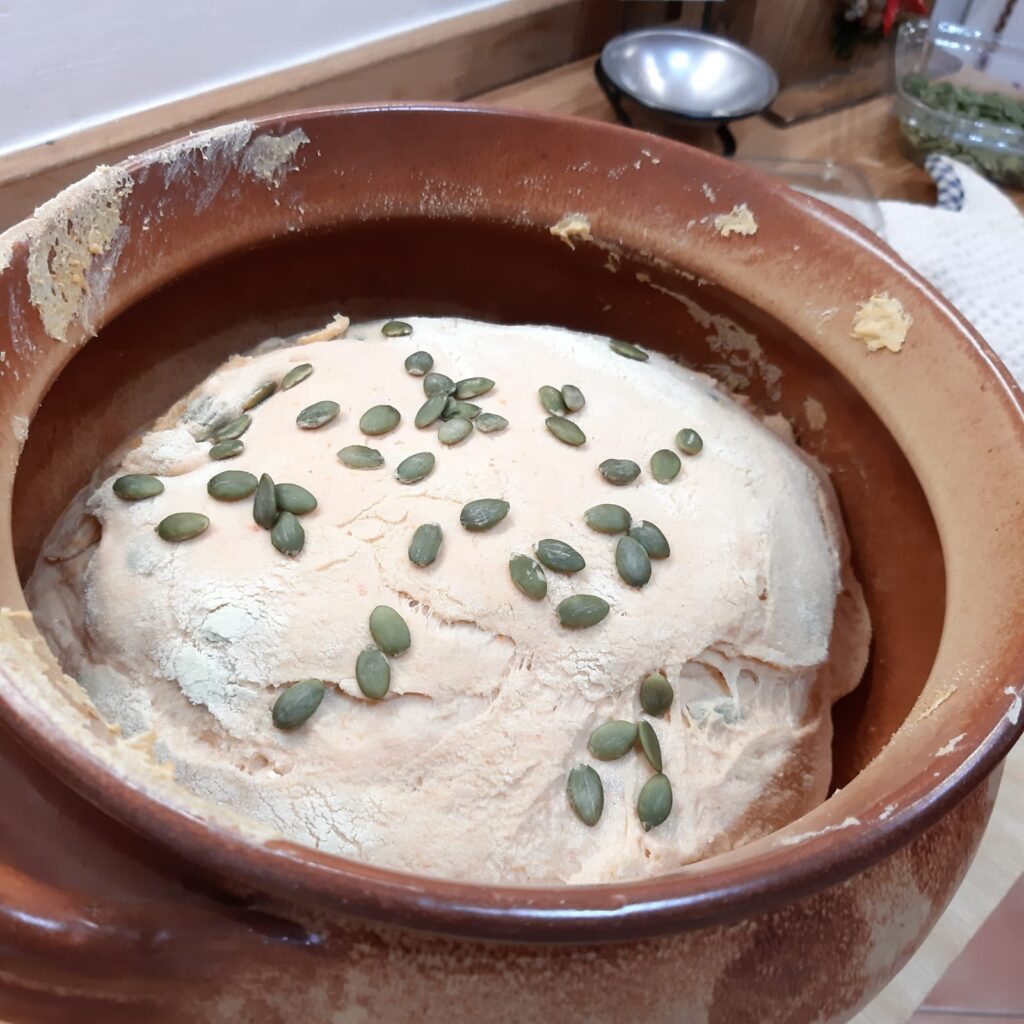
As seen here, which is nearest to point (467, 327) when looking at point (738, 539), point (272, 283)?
point (272, 283)

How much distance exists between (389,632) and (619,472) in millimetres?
237

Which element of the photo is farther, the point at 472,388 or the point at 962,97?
the point at 962,97

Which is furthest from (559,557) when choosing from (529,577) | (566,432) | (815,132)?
(815,132)

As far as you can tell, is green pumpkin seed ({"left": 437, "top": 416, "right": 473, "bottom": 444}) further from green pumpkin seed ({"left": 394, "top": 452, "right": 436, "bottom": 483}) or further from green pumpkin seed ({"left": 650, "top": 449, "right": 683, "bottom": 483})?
green pumpkin seed ({"left": 650, "top": 449, "right": 683, "bottom": 483})

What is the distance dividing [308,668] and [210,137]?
0.48 meters

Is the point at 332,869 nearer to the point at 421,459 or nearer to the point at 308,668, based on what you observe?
the point at 308,668

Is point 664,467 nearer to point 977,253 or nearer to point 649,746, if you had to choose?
point 649,746

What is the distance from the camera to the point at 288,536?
71cm

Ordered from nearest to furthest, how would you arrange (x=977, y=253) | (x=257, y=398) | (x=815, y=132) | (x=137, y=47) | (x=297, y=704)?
1. (x=297, y=704)
2. (x=257, y=398)
3. (x=137, y=47)
4. (x=977, y=253)
5. (x=815, y=132)

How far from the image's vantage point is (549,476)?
2.52 feet

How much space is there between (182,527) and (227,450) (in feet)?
0.30

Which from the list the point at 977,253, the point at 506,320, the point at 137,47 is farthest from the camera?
the point at 977,253

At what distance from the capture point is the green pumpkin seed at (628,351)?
3.04 feet

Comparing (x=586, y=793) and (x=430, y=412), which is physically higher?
(x=430, y=412)
